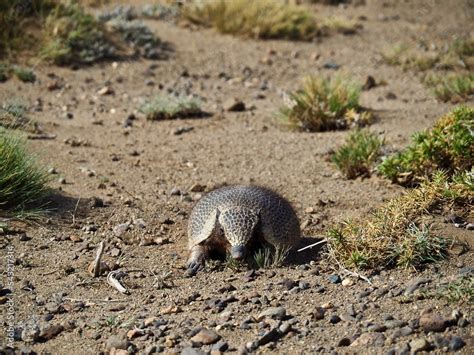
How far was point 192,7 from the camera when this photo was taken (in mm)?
12023

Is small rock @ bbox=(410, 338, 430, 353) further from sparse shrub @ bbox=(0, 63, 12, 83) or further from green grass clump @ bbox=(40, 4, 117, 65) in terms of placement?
green grass clump @ bbox=(40, 4, 117, 65)

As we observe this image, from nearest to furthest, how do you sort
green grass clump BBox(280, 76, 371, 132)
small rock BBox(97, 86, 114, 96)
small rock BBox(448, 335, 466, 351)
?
small rock BBox(448, 335, 466, 351) < green grass clump BBox(280, 76, 371, 132) < small rock BBox(97, 86, 114, 96)

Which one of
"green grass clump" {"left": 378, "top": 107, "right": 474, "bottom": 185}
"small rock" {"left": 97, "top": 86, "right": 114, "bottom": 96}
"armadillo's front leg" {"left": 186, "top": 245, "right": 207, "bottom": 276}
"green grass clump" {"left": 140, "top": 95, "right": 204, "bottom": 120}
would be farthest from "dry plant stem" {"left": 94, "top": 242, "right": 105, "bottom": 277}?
"small rock" {"left": 97, "top": 86, "right": 114, "bottom": 96}

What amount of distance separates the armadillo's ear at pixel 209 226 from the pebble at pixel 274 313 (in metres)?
0.89

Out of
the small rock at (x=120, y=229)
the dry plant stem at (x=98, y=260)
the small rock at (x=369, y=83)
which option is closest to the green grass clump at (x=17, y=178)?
the small rock at (x=120, y=229)

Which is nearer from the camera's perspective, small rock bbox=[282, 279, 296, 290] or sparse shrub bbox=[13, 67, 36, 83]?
small rock bbox=[282, 279, 296, 290]

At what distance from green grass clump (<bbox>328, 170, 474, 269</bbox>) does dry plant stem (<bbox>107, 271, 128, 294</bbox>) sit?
1.33 meters

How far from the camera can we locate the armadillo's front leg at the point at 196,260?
5086 mm

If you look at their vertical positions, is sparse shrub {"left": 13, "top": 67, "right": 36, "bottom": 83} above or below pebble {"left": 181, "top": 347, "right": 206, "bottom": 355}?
below

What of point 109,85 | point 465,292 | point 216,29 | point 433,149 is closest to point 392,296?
point 465,292

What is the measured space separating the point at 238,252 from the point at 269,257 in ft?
1.00

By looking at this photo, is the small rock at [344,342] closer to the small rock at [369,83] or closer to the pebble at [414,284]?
the pebble at [414,284]

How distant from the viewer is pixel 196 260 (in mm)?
5168

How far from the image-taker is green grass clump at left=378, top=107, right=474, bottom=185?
6062mm
